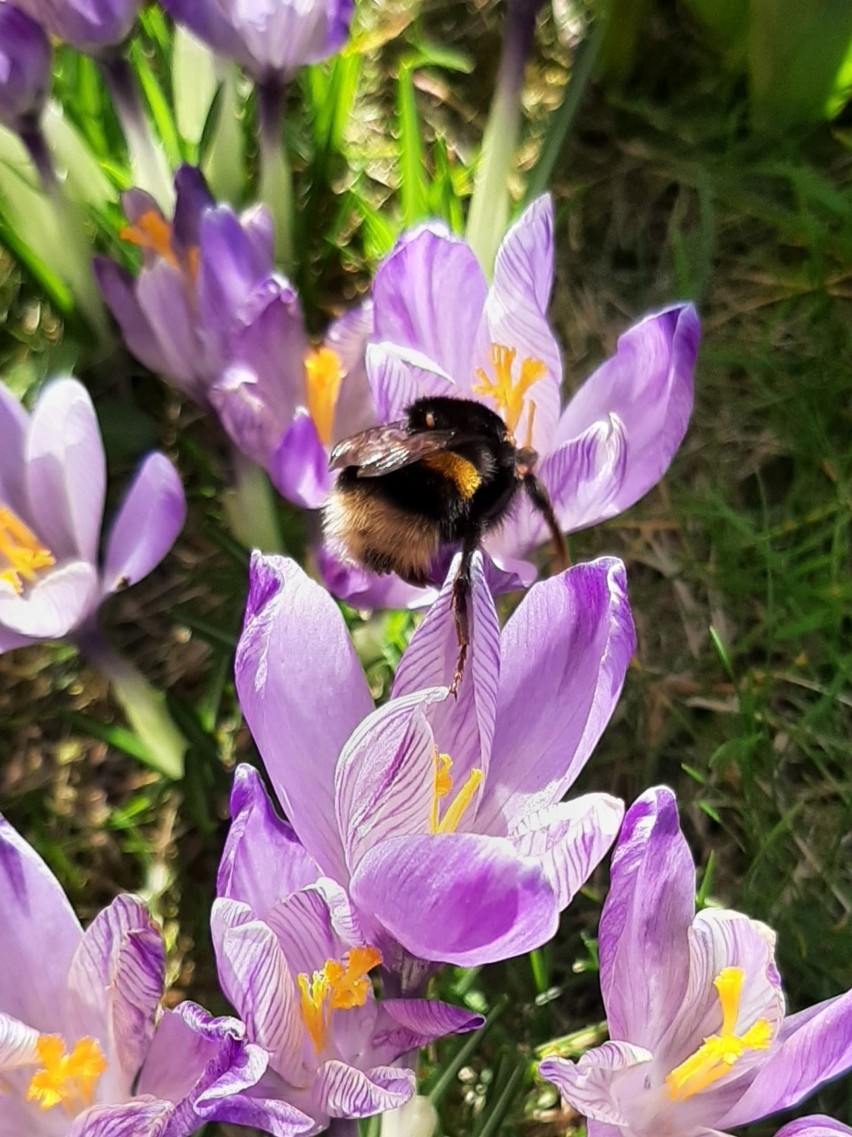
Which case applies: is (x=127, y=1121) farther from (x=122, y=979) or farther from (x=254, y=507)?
(x=254, y=507)

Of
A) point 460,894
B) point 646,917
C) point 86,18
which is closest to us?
point 460,894

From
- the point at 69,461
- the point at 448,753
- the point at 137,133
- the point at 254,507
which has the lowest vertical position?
the point at 448,753

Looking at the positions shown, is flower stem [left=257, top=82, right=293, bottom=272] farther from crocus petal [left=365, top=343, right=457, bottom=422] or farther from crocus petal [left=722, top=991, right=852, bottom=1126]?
crocus petal [left=722, top=991, right=852, bottom=1126]

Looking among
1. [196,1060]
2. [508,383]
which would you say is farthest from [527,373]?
[196,1060]

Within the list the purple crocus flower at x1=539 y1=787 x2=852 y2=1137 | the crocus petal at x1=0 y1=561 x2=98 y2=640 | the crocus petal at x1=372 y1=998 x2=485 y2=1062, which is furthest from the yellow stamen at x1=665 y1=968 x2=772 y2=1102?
the crocus petal at x1=0 y1=561 x2=98 y2=640

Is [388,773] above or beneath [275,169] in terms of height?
beneath

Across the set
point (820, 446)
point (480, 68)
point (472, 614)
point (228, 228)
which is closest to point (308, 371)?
point (228, 228)
